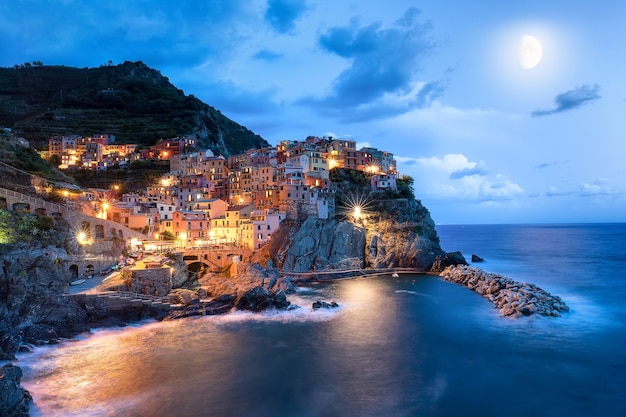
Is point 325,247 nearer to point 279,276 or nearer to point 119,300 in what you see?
point 279,276

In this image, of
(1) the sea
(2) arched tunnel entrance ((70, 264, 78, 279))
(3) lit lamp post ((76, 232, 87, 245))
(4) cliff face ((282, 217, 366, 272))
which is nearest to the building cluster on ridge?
(4) cliff face ((282, 217, 366, 272))

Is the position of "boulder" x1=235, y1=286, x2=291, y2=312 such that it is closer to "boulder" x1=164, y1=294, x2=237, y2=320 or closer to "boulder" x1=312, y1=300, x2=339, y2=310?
"boulder" x1=164, y1=294, x2=237, y2=320

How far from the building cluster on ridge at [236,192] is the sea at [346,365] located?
21953mm

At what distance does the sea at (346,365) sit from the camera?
18312 millimetres

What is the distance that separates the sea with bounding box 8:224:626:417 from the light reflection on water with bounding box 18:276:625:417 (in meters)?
0.09

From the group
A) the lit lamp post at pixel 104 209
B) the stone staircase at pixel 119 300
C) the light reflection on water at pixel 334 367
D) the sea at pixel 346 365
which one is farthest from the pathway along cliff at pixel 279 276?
the lit lamp post at pixel 104 209

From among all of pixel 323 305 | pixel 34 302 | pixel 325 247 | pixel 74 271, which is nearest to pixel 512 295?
pixel 323 305

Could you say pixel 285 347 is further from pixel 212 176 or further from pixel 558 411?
pixel 212 176

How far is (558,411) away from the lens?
1809 cm

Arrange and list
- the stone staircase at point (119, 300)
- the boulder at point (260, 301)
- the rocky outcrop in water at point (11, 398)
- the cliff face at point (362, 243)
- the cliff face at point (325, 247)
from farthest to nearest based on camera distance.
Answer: the cliff face at point (362, 243) < the cliff face at point (325, 247) < the boulder at point (260, 301) < the stone staircase at point (119, 300) < the rocky outcrop in water at point (11, 398)

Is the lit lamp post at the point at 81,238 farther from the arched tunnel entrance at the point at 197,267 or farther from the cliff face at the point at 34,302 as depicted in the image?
the arched tunnel entrance at the point at 197,267

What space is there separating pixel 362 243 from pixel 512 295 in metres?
23.3

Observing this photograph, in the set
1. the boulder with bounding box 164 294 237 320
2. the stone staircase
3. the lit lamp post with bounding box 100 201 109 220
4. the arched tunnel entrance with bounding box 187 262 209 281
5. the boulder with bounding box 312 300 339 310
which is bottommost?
the boulder with bounding box 312 300 339 310

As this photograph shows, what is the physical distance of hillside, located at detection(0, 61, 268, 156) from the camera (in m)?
94.5
